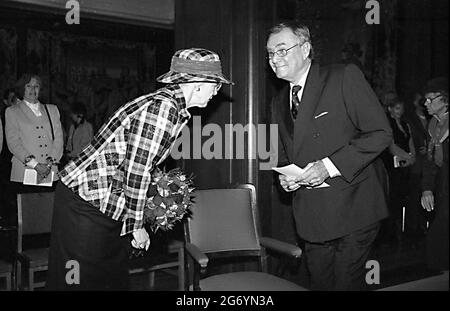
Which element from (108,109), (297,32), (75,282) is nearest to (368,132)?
(297,32)

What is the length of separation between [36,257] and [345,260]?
2.18m

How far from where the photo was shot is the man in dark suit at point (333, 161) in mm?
2510

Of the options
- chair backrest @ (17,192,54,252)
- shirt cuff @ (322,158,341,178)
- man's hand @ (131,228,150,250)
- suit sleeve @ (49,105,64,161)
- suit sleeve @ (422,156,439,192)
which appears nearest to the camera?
man's hand @ (131,228,150,250)

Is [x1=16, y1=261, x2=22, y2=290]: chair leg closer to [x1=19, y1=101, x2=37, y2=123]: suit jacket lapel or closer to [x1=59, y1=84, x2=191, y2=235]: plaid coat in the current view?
[x1=19, y1=101, x2=37, y2=123]: suit jacket lapel

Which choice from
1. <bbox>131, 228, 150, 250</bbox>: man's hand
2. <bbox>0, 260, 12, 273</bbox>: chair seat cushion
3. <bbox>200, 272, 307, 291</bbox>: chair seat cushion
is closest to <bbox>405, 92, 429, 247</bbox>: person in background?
<bbox>200, 272, 307, 291</bbox>: chair seat cushion

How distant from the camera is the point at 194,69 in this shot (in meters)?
2.59

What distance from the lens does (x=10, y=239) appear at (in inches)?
161

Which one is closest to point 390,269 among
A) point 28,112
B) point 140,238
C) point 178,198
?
point 178,198

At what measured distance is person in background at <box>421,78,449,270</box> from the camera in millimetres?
2895

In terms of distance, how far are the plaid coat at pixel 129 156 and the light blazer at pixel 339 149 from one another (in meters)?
0.65

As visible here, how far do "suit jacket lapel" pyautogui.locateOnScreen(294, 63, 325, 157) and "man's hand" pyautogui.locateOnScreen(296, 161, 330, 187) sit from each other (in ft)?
0.55

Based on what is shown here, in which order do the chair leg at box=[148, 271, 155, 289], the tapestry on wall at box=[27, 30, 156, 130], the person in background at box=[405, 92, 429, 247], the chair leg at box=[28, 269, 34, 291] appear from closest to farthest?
1. the chair leg at box=[28, 269, 34, 291]
2. the person in background at box=[405, 92, 429, 247]
3. the chair leg at box=[148, 271, 155, 289]
4. the tapestry on wall at box=[27, 30, 156, 130]

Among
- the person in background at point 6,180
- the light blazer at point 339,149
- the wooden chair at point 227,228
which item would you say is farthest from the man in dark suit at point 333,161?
the person in background at point 6,180

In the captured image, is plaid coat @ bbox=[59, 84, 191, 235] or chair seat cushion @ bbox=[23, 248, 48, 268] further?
chair seat cushion @ bbox=[23, 248, 48, 268]
